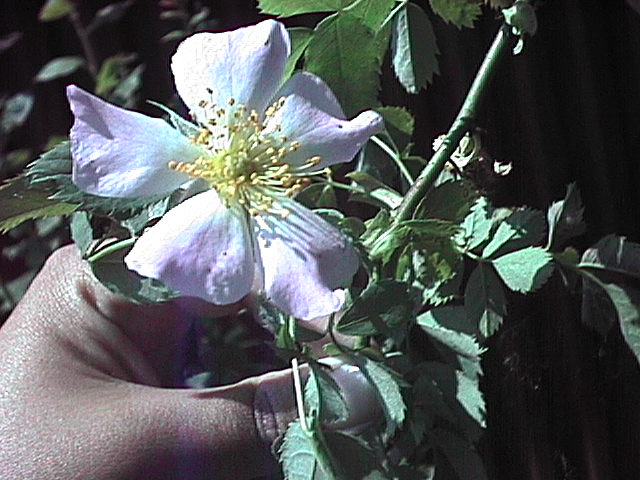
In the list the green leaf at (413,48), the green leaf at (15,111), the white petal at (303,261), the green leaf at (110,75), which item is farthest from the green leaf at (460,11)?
the green leaf at (15,111)

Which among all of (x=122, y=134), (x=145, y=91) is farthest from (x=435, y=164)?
(x=145, y=91)

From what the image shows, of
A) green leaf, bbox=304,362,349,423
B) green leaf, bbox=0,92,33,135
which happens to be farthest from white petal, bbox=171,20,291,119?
green leaf, bbox=0,92,33,135

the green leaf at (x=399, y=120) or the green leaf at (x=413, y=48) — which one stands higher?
the green leaf at (x=413, y=48)

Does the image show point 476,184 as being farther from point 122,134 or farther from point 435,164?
point 122,134

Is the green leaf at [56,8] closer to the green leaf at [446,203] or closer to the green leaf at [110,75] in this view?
the green leaf at [110,75]

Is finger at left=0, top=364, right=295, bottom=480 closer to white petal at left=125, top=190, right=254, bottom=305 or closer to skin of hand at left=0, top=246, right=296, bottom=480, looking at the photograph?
skin of hand at left=0, top=246, right=296, bottom=480

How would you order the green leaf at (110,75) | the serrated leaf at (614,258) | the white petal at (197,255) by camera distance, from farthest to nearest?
the green leaf at (110,75), the serrated leaf at (614,258), the white petal at (197,255)

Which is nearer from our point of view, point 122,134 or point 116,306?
point 122,134
